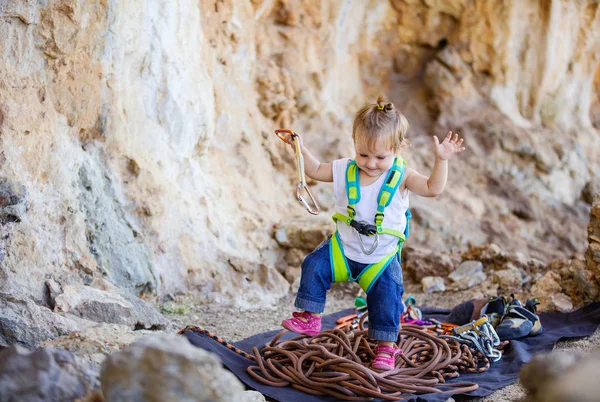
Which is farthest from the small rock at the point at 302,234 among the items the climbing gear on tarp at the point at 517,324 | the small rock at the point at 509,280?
the climbing gear on tarp at the point at 517,324

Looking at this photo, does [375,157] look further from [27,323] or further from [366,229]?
[27,323]

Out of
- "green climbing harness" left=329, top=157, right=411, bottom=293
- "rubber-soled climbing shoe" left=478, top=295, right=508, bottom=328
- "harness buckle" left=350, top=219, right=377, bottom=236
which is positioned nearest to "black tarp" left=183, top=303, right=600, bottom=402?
"rubber-soled climbing shoe" left=478, top=295, right=508, bottom=328

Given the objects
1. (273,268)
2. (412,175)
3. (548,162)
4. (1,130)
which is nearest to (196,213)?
(273,268)

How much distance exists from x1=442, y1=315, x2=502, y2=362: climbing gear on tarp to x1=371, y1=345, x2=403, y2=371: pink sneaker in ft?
1.70

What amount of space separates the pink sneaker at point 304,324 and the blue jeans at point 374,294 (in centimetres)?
4

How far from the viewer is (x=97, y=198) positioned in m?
4.28

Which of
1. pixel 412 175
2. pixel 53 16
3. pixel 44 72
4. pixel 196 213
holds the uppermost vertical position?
pixel 53 16

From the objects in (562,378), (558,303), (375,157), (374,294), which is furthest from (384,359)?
(558,303)

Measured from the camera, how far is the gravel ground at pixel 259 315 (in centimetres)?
400

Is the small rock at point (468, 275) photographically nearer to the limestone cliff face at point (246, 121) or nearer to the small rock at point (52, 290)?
the limestone cliff face at point (246, 121)

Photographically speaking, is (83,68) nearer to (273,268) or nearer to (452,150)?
(273,268)

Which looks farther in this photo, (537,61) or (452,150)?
(537,61)

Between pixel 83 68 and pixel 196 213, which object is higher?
pixel 83 68

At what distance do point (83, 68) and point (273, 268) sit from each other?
211 centimetres
